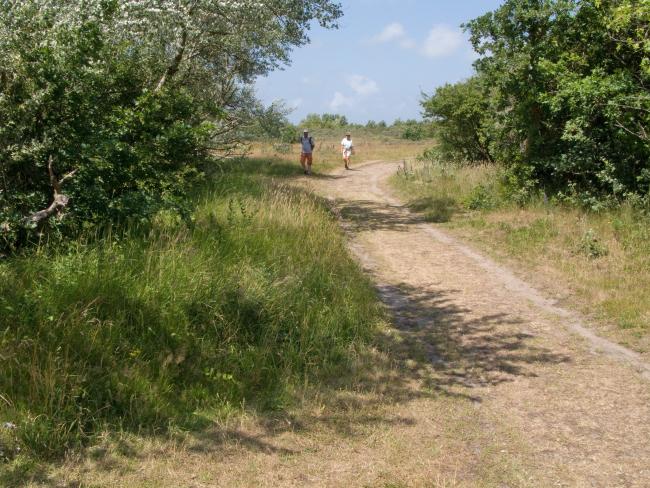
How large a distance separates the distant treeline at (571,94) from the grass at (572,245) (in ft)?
2.17

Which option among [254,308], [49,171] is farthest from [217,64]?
[254,308]

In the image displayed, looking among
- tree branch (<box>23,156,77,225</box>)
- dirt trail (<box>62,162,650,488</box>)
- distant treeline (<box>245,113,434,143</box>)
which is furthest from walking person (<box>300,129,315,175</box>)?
tree branch (<box>23,156,77,225</box>)

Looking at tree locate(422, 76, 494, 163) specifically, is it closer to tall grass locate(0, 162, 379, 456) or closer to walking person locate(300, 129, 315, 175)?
walking person locate(300, 129, 315, 175)

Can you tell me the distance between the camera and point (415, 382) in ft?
17.8

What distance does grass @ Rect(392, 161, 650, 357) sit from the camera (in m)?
7.10

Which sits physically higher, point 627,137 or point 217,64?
point 217,64

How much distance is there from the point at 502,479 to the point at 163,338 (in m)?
2.76

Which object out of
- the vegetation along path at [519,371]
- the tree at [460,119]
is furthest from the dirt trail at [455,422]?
the tree at [460,119]

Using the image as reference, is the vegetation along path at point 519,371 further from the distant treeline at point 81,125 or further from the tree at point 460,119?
the tree at point 460,119

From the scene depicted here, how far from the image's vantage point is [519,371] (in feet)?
18.7

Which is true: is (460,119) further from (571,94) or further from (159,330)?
(159,330)

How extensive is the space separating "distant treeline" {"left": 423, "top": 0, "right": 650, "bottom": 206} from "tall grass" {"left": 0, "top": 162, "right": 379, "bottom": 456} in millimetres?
6269

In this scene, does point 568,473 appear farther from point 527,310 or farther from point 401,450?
point 527,310

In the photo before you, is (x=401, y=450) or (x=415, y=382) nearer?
(x=401, y=450)
